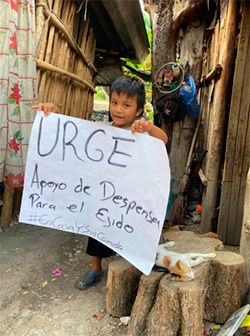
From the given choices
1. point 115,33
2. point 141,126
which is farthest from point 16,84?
point 115,33

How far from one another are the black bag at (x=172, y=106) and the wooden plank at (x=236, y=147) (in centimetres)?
113

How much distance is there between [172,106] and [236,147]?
1293 mm

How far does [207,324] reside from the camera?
90.8 inches

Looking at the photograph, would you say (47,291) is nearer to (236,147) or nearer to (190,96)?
(236,147)

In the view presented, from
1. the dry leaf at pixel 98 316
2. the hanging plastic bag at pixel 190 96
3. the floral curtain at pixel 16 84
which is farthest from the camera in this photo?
the hanging plastic bag at pixel 190 96

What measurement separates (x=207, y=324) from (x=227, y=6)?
10.5ft

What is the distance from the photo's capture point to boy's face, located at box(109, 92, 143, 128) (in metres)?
2.16

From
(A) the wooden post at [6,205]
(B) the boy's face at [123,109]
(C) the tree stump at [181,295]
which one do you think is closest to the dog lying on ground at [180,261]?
(C) the tree stump at [181,295]

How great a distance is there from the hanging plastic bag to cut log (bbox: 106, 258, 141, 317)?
2648mm

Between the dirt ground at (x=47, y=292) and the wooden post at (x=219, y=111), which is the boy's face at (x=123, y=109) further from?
the wooden post at (x=219, y=111)

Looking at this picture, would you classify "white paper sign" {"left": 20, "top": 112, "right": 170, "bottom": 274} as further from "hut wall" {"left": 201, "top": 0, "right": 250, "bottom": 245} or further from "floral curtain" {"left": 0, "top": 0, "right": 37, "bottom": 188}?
"hut wall" {"left": 201, "top": 0, "right": 250, "bottom": 245}

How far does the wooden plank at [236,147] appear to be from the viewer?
131 inches

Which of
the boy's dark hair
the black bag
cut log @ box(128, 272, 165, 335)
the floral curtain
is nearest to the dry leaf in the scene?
cut log @ box(128, 272, 165, 335)

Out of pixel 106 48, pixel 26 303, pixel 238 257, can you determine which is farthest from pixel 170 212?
pixel 106 48
